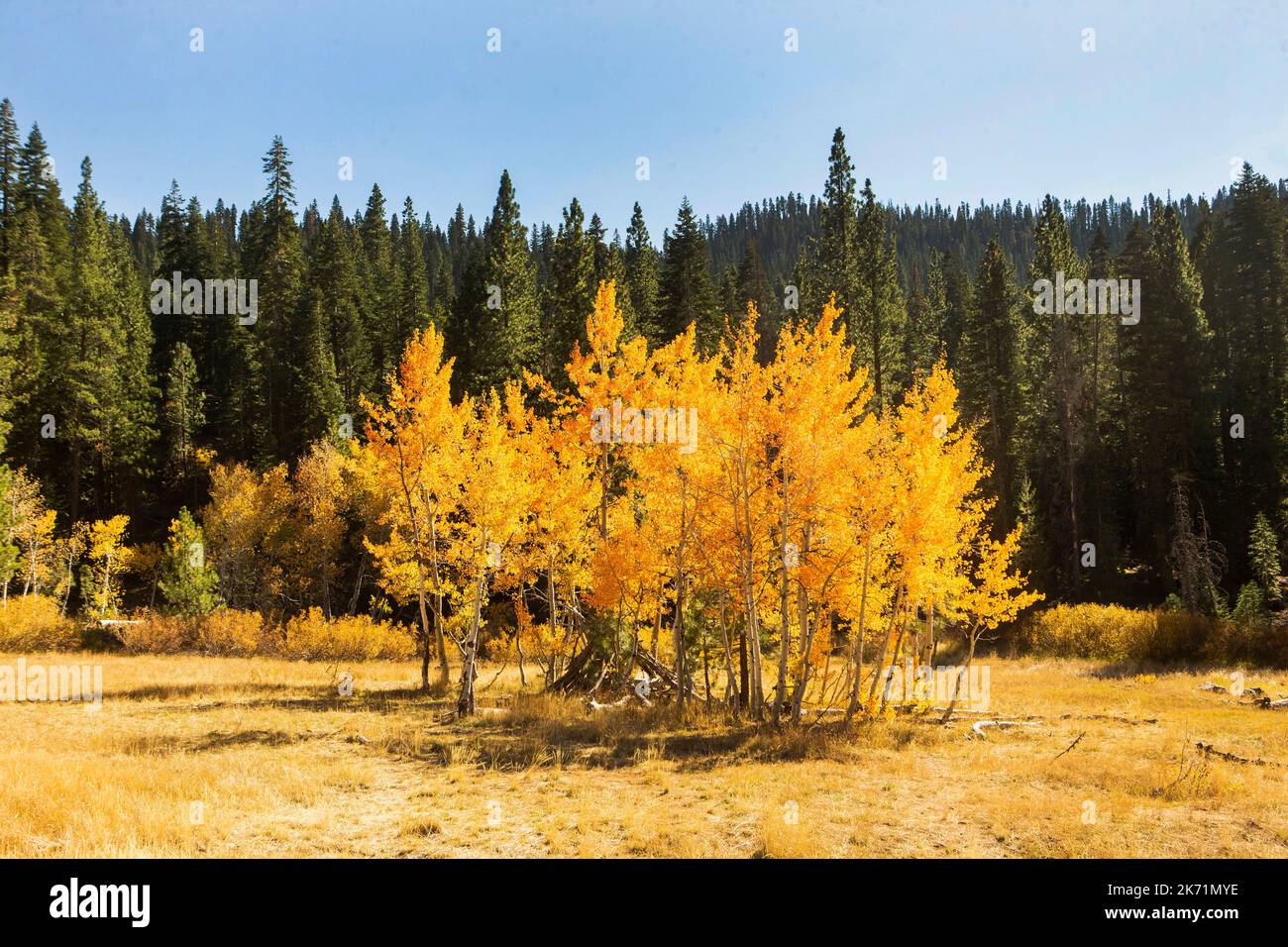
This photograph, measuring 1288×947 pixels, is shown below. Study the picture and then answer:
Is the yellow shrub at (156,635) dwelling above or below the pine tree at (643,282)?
below

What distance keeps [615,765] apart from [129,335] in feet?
186

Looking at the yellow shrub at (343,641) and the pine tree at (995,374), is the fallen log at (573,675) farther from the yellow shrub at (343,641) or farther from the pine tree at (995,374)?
the pine tree at (995,374)

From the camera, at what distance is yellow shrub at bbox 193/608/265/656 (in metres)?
36.1

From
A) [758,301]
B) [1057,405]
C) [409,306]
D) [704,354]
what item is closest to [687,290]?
[704,354]

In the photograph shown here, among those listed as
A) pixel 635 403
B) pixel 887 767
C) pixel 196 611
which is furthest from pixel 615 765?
pixel 196 611

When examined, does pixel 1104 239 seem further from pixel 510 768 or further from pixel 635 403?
pixel 510 768

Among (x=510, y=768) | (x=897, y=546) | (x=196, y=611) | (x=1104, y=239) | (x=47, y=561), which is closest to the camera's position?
(x=510, y=768)

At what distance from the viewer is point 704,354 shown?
4669 centimetres

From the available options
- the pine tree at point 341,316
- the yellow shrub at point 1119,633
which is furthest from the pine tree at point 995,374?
the pine tree at point 341,316

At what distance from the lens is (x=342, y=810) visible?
11.7m

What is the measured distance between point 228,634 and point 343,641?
5.69 m

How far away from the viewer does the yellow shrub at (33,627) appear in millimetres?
33469

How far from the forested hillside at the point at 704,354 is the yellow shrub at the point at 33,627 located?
2.93 meters
